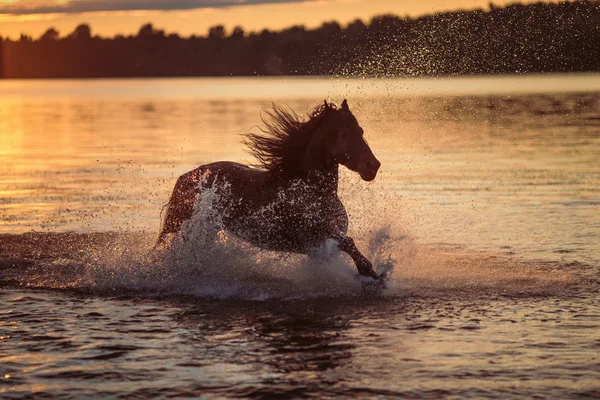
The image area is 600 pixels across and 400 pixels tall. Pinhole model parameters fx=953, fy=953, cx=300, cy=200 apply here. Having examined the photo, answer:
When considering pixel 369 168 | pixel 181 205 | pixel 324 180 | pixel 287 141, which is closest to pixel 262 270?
pixel 181 205

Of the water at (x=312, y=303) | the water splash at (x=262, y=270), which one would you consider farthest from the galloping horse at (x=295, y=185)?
the water at (x=312, y=303)

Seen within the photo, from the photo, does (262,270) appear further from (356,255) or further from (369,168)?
(369,168)

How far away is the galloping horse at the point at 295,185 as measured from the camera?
36.1ft

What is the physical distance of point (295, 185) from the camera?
11.3 m

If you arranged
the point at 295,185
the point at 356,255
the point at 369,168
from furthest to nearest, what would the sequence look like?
1. the point at 295,185
2. the point at 369,168
3. the point at 356,255

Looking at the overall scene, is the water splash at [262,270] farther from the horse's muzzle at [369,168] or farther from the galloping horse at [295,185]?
the horse's muzzle at [369,168]

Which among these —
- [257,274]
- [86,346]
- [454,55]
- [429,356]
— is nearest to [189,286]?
[257,274]

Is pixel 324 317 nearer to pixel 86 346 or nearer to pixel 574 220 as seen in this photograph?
pixel 86 346

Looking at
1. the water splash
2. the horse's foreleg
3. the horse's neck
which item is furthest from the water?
the horse's neck

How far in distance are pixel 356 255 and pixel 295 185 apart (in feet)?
3.86

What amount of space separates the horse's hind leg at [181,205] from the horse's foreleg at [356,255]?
7.16 ft

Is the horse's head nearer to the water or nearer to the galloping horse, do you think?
the galloping horse

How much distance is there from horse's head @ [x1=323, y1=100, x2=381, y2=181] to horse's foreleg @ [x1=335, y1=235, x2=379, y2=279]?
770mm

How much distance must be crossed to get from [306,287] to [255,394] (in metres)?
3.88
